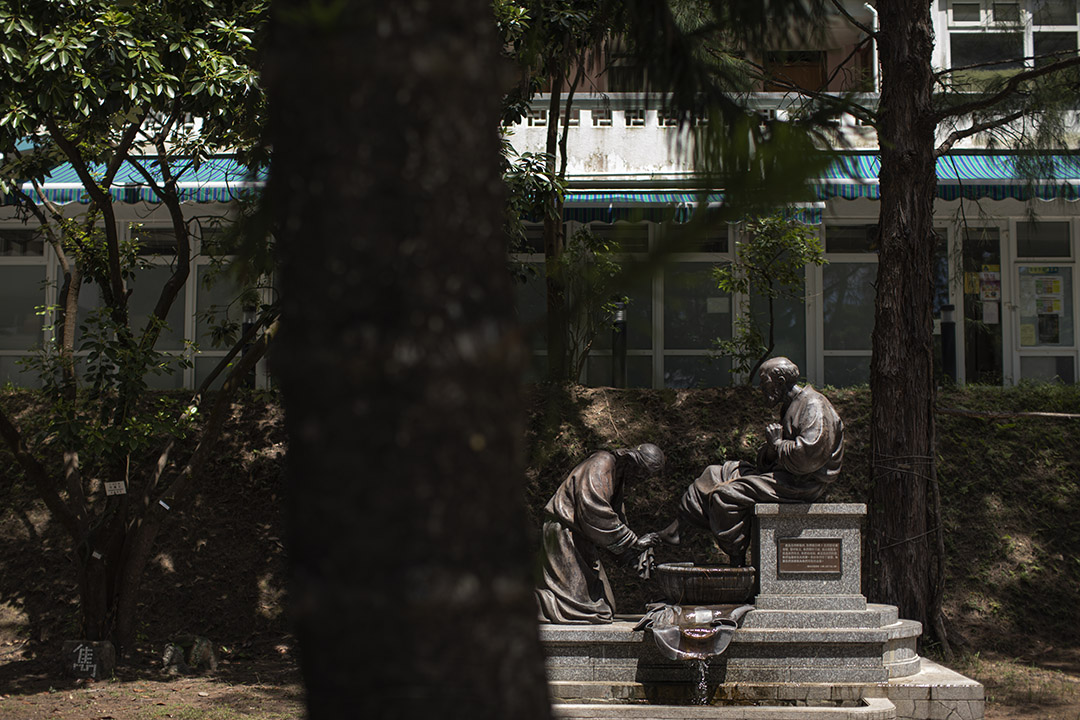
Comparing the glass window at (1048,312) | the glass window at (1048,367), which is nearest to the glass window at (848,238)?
the glass window at (1048,312)

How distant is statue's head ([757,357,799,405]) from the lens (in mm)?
7547

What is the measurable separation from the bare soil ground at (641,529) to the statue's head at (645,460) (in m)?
2.01

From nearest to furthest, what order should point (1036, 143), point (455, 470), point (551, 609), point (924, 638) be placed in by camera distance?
point (455, 470) → point (551, 609) → point (924, 638) → point (1036, 143)

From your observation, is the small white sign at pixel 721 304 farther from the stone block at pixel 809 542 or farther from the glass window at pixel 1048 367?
the stone block at pixel 809 542

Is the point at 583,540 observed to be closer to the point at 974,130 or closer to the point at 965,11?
the point at 974,130

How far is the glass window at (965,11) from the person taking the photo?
15.4 meters

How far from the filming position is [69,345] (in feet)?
30.8

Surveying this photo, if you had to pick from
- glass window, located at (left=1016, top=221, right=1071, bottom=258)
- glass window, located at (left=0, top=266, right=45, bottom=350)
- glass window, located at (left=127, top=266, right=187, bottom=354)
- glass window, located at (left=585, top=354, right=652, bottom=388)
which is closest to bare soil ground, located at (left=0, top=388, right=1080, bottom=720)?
glass window, located at (left=585, top=354, right=652, bottom=388)

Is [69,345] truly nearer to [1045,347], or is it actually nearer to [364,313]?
[364,313]

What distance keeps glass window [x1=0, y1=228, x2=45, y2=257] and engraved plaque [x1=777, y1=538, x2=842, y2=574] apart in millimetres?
12296

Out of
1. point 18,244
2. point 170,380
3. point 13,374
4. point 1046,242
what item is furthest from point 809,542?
point 18,244

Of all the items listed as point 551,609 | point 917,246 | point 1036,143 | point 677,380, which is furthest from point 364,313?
point 677,380

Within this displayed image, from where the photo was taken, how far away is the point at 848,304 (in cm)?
1502

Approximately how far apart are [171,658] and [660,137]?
9.63 metres
